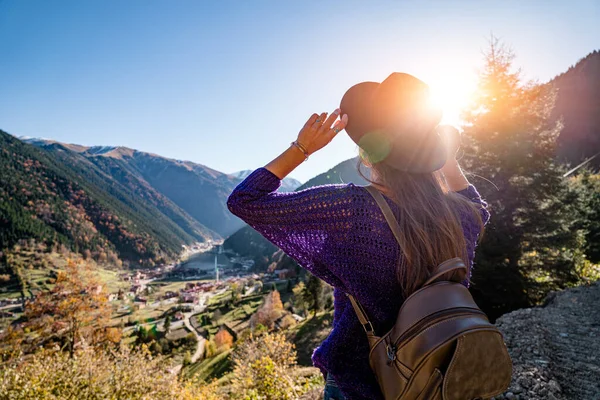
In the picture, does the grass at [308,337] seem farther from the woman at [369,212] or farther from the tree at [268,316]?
the woman at [369,212]

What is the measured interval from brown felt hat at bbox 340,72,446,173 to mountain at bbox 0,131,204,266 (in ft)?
495

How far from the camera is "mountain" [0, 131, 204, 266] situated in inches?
4690

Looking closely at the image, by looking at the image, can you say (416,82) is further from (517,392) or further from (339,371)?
(517,392)

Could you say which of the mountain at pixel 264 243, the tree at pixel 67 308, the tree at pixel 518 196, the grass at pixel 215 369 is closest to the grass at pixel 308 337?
the grass at pixel 215 369

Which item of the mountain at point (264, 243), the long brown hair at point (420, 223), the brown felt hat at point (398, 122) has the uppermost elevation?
the brown felt hat at point (398, 122)

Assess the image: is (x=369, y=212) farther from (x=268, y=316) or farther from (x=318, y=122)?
(x=268, y=316)

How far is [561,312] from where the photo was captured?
23.7 feet

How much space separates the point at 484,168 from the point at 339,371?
1113 cm

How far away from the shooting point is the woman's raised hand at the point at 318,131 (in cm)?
122

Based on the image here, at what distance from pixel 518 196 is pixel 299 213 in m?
11.6

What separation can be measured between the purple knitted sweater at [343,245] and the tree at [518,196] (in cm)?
1014

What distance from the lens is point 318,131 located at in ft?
4.04

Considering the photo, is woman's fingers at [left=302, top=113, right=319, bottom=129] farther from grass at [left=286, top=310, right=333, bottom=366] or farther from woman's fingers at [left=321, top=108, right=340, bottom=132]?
grass at [left=286, top=310, right=333, bottom=366]

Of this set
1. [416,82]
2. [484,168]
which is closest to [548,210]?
[484,168]
